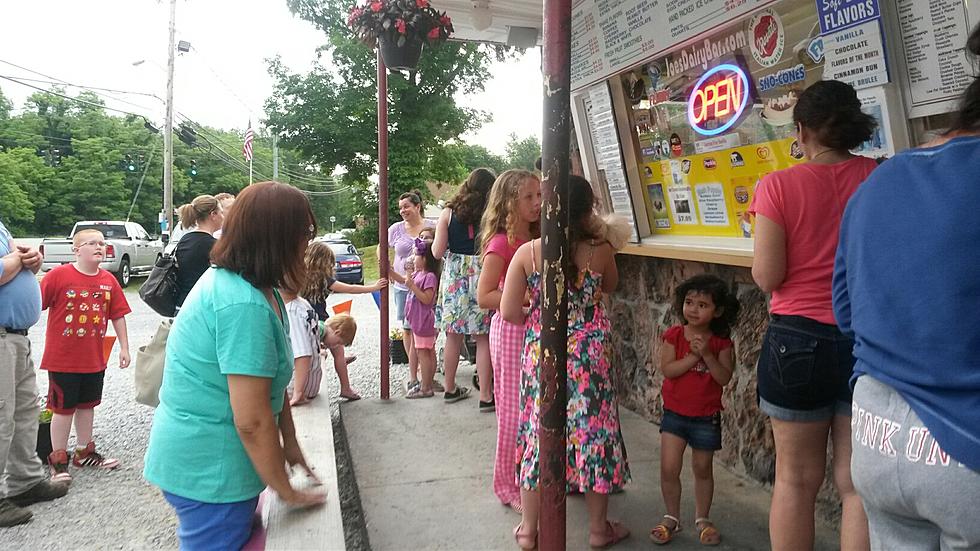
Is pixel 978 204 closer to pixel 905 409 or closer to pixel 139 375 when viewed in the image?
pixel 905 409

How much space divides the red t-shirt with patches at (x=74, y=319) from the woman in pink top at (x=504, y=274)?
3020 mm

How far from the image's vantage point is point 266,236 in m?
1.96

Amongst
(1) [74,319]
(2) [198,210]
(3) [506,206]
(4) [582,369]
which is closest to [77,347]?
(1) [74,319]

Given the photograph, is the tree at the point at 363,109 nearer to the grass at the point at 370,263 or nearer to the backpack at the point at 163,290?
the grass at the point at 370,263

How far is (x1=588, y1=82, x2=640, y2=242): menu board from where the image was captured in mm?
4520

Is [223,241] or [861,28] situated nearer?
[223,241]

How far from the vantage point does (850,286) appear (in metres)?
1.53

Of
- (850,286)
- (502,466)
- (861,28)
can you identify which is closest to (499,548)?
(502,466)

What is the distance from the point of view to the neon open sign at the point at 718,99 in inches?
134

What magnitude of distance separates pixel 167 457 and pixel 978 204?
2.07 m

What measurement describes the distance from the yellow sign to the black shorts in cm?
395

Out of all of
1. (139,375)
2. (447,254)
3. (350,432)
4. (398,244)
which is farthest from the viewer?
(398,244)

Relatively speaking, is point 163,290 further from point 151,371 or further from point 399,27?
point 399,27

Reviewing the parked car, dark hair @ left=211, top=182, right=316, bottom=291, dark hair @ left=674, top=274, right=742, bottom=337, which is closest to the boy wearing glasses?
dark hair @ left=211, top=182, right=316, bottom=291
